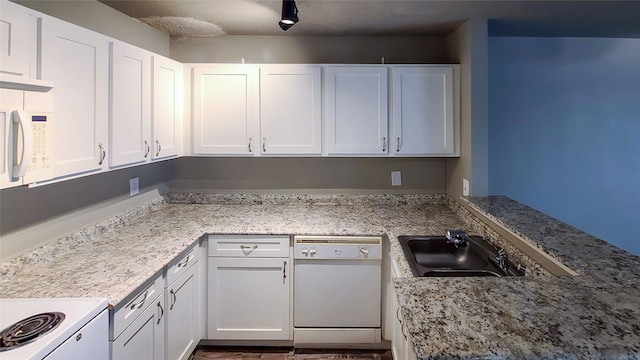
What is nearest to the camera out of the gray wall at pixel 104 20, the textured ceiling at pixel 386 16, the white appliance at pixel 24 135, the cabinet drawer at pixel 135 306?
the white appliance at pixel 24 135

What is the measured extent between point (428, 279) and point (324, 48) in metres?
2.34

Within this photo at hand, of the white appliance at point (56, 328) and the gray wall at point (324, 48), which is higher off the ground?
the gray wall at point (324, 48)

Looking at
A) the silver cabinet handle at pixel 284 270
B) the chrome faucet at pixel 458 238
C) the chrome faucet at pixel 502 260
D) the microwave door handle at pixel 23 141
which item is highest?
the microwave door handle at pixel 23 141

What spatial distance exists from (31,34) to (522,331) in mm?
1986

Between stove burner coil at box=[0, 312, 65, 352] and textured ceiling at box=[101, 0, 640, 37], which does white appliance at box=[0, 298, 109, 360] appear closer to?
stove burner coil at box=[0, 312, 65, 352]

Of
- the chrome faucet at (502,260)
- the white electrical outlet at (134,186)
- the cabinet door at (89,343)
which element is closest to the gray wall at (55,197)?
the white electrical outlet at (134,186)

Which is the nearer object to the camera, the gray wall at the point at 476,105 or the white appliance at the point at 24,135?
the white appliance at the point at 24,135

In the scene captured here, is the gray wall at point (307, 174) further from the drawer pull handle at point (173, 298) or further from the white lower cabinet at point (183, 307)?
the drawer pull handle at point (173, 298)

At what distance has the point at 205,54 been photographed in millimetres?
3076

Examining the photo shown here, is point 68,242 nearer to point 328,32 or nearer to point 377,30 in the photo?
point 328,32

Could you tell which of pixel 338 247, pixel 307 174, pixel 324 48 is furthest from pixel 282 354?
pixel 324 48

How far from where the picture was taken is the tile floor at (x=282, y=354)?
2.46m

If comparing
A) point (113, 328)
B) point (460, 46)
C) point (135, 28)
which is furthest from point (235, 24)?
point (113, 328)

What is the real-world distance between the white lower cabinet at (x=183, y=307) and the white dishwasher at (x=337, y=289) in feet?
2.18
